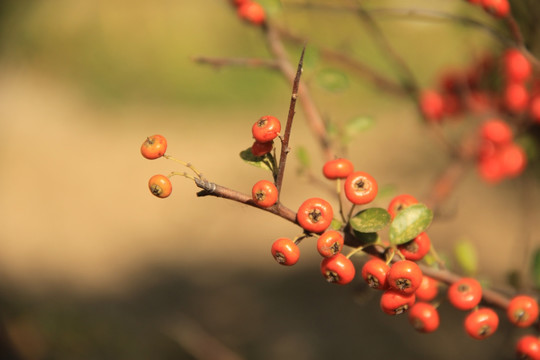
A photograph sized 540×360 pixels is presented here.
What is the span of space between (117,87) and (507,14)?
5.61 metres

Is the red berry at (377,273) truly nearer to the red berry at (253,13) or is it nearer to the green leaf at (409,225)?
the green leaf at (409,225)

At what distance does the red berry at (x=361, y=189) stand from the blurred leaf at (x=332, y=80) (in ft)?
1.90

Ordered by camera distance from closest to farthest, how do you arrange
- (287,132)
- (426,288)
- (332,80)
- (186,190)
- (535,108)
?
1. (287,132)
2. (426,288)
3. (332,80)
4. (535,108)
5. (186,190)

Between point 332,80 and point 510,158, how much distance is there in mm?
747

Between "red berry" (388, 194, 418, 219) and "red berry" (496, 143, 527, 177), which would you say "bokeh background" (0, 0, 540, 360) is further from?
"red berry" (388, 194, 418, 219)

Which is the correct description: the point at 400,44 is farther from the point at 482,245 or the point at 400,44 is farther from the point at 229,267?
the point at 229,267

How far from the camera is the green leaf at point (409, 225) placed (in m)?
0.91

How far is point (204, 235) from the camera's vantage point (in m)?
4.45

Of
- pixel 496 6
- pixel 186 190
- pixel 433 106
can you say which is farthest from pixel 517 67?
pixel 186 190

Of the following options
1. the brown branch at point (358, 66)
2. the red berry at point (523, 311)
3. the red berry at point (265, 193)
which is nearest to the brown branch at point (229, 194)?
the red berry at point (265, 193)

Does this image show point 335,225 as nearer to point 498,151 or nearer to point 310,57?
point 310,57

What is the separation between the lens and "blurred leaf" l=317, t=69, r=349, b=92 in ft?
4.72

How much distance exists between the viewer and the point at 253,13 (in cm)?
150

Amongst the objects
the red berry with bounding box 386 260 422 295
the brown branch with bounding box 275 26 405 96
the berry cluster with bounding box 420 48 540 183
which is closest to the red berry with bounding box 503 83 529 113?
the berry cluster with bounding box 420 48 540 183
